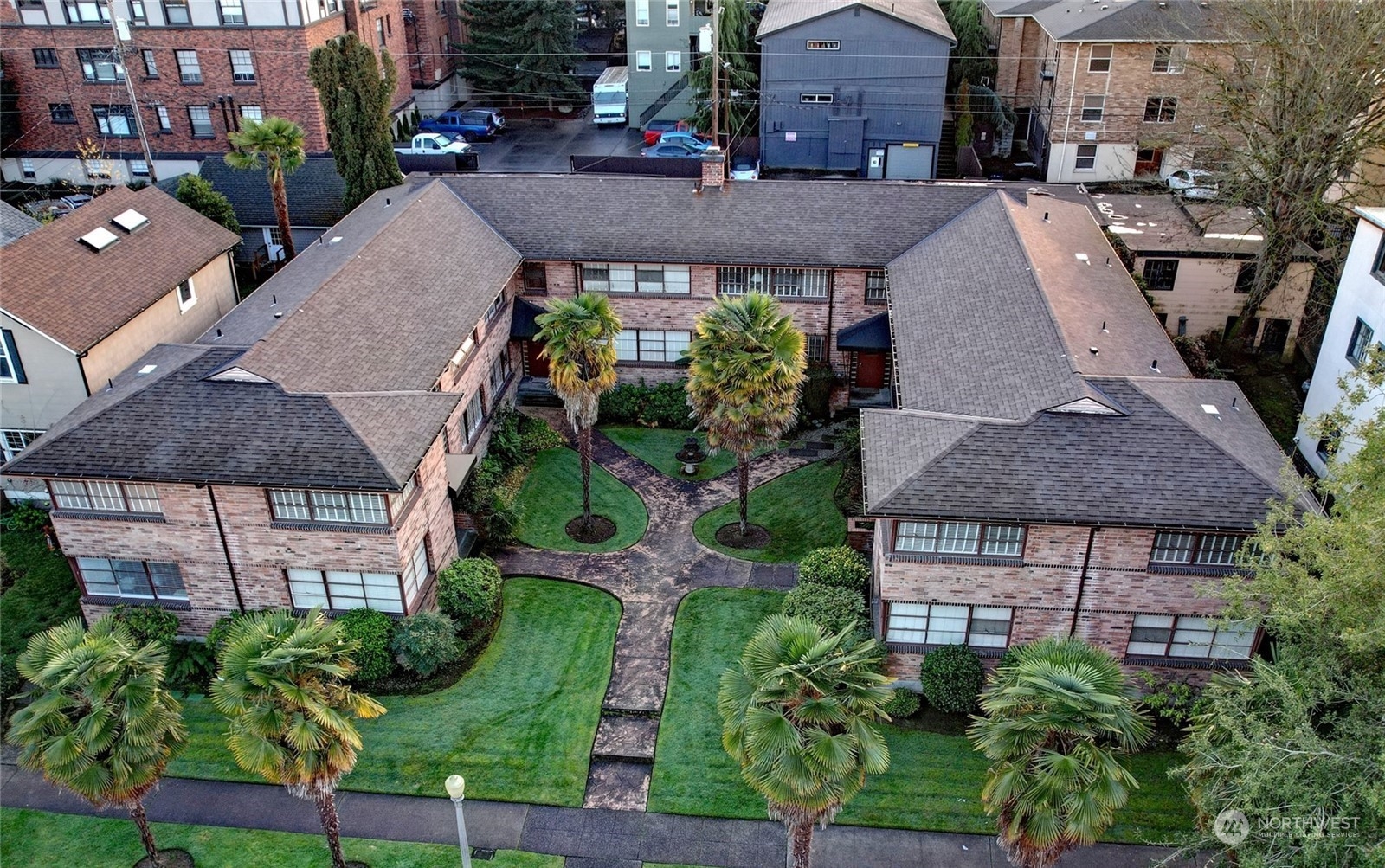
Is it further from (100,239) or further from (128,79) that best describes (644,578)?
(128,79)

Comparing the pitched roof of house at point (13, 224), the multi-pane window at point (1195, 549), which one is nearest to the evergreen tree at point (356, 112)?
the pitched roof of house at point (13, 224)

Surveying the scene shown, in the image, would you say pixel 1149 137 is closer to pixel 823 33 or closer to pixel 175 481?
pixel 823 33

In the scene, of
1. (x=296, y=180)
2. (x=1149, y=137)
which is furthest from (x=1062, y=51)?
(x=296, y=180)

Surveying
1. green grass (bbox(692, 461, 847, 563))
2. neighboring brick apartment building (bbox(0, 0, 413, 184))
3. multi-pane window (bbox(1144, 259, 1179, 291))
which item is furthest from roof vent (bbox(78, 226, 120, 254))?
multi-pane window (bbox(1144, 259, 1179, 291))

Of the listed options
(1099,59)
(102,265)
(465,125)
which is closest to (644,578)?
(102,265)

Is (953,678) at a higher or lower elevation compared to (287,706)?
lower

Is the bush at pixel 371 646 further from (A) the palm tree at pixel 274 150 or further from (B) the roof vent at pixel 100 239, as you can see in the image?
(A) the palm tree at pixel 274 150

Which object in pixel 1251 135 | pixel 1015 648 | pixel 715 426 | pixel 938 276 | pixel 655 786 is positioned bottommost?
pixel 655 786
